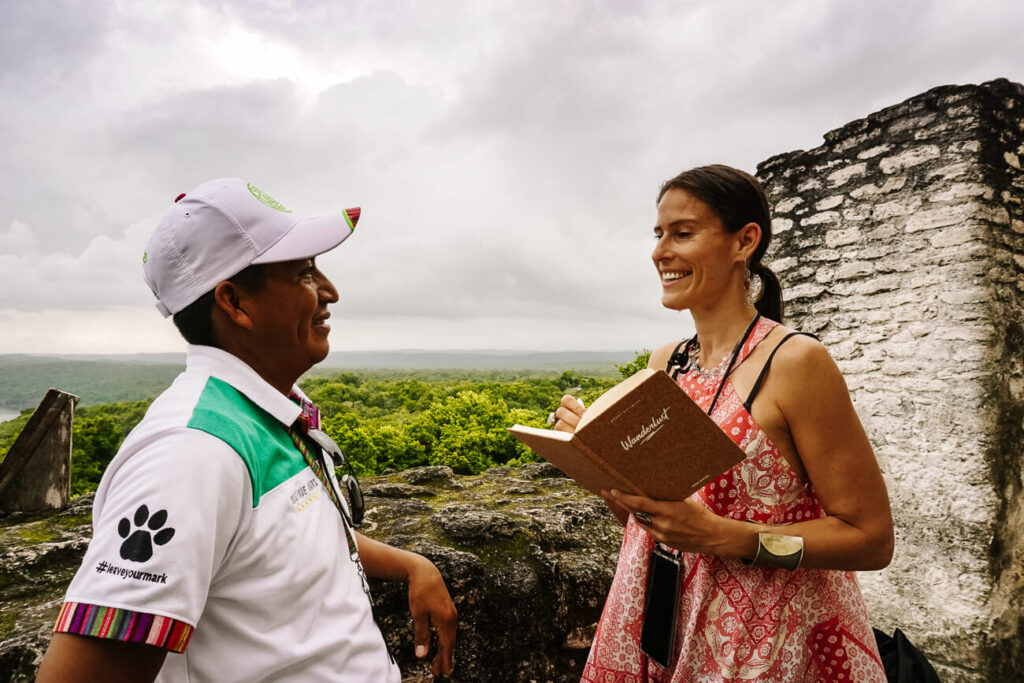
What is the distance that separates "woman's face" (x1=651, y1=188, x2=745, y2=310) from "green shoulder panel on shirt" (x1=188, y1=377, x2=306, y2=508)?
1217 millimetres

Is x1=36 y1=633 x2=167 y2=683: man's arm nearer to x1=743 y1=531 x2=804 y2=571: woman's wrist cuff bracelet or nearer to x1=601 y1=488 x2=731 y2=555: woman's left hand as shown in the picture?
x1=601 y1=488 x2=731 y2=555: woman's left hand

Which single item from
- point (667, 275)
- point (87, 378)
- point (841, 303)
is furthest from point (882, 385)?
point (87, 378)

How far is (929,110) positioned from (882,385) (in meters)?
1.88

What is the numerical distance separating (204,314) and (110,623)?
2.17 feet

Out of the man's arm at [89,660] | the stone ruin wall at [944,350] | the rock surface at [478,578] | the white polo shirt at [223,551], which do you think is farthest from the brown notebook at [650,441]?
the stone ruin wall at [944,350]

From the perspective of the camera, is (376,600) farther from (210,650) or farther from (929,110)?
(929,110)

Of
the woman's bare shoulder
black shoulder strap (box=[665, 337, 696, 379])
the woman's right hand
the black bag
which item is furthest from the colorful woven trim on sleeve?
the black bag

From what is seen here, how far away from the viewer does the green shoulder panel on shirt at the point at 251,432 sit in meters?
0.98

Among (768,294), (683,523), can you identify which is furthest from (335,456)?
(768,294)

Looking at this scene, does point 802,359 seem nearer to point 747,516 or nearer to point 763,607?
point 747,516

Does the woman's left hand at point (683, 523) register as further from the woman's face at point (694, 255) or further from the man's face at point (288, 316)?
the man's face at point (288, 316)

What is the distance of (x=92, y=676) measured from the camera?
2.65 ft

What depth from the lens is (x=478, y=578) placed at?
6.68 feet

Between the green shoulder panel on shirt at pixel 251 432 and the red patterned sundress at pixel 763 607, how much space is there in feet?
3.80
